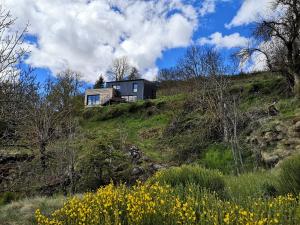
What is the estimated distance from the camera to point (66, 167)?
14.6 metres

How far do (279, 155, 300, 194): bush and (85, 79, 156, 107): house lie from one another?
41.5 meters

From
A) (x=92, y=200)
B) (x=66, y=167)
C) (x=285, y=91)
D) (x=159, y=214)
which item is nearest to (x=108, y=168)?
(x=66, y=167)

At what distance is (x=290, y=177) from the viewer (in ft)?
21.1

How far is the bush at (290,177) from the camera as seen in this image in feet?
20.3

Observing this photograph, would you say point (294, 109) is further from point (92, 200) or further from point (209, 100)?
point (92, 200)

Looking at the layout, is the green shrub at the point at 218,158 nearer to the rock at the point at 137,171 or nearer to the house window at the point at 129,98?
the rock at the point at 137,171

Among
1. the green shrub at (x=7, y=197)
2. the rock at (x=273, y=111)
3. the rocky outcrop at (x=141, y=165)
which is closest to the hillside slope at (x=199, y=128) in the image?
the rock at (x=273, y=111)

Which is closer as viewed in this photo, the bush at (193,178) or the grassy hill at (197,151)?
the bush at (193,178)

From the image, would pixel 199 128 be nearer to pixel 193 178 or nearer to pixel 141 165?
pixel 141 165

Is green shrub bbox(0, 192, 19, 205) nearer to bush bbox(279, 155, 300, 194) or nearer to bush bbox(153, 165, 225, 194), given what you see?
bush bbox(153, 165, 225, 194)

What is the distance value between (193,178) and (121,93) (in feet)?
149

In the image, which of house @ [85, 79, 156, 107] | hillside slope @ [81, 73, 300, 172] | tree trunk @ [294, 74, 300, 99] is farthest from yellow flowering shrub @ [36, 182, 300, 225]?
house @ [85, 79, 156, 107]

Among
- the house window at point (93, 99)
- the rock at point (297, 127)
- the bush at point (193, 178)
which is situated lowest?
the bush at point (193, 178)

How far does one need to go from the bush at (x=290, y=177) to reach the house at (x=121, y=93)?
41484 millimetres
